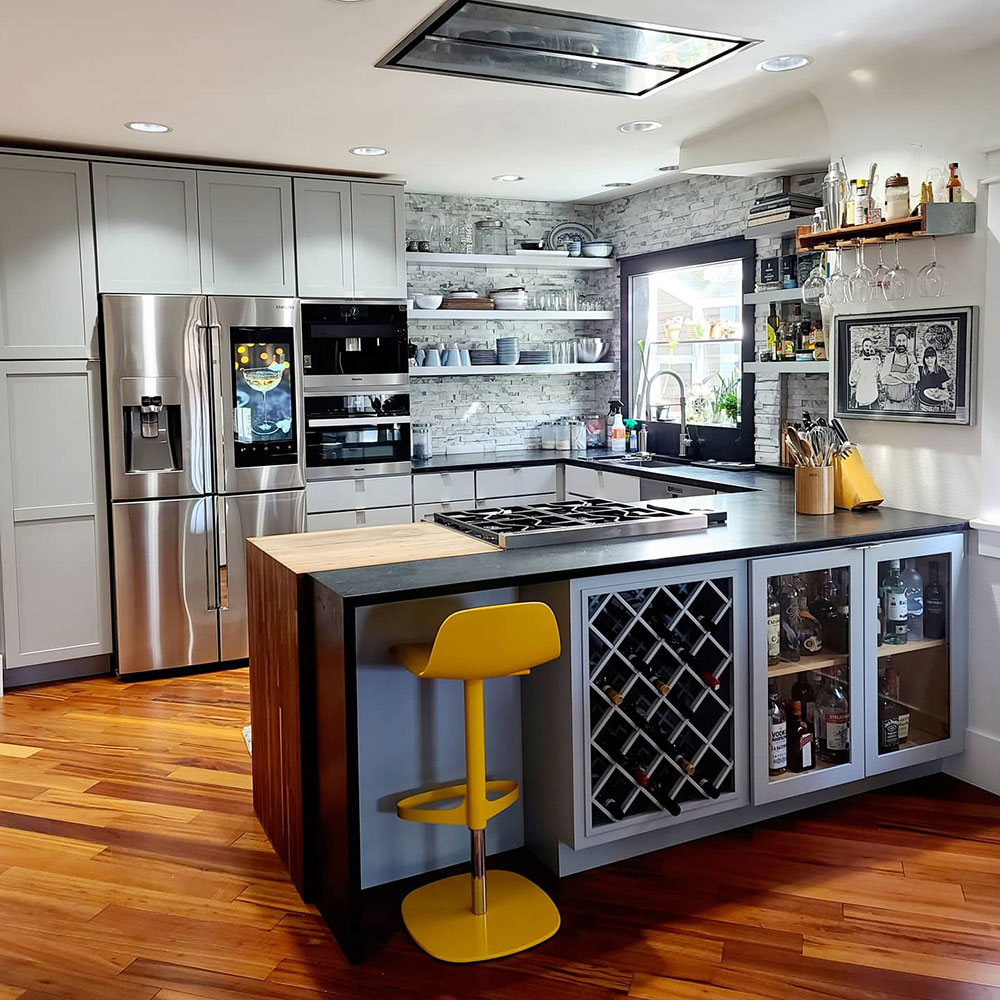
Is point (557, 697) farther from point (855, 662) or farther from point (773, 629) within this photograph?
point (855, 662)

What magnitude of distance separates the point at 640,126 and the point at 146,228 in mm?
2381

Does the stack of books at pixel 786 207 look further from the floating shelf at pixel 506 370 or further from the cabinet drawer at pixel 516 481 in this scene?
the cabinet drawer at pixel 516 481

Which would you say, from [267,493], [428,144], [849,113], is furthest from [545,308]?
[849,113]

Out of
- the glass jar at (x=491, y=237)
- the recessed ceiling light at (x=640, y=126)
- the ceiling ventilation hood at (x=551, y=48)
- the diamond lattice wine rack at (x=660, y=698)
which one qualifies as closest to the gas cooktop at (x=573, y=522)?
the diamond lattice wine rack at (x=660, y=698)

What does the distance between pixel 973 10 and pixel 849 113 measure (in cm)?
82

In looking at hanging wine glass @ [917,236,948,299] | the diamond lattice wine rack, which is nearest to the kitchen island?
the diamond lattice wine rack

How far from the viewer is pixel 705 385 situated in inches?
225

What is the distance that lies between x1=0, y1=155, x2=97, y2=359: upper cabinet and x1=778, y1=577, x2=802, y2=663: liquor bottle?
338cm

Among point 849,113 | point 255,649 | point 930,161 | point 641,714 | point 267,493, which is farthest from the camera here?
point 267,493

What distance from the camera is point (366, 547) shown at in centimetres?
305

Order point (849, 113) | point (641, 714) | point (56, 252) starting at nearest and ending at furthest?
point (641, 714) < point (849, 113) < point (56, 252)

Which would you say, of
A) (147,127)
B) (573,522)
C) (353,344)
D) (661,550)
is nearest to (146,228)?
Answer: (147,127)

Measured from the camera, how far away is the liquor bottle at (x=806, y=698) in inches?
126

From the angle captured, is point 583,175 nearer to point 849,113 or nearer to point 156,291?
point 849,113
